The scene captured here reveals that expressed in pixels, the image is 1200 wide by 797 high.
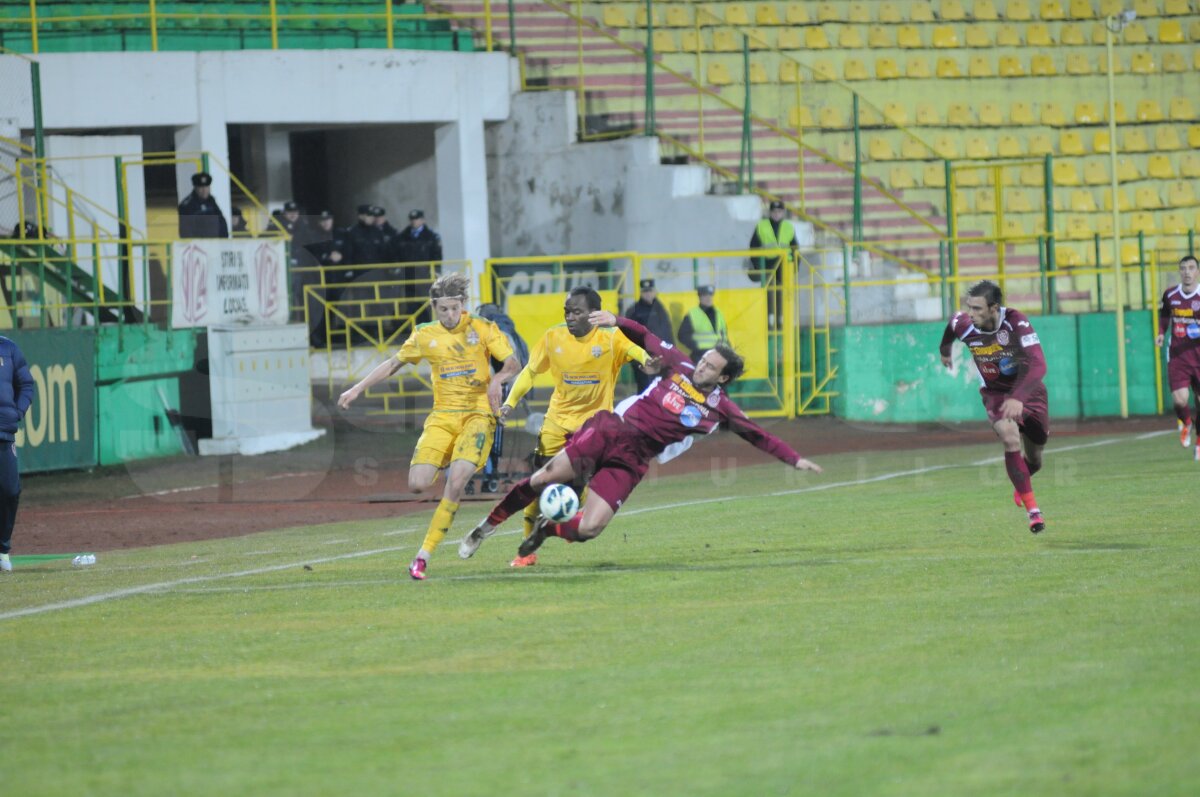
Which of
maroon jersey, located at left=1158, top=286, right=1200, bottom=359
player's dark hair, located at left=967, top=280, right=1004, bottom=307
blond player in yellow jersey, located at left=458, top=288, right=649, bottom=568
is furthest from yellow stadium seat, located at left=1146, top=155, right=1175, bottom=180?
blond player in yellow jersey, located at left=458, top=288, right=649, bottom=568

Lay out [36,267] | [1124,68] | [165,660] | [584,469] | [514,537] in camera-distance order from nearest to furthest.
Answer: [165,660]
[584,469]
[514,537]
[36,267]
[1124,68]

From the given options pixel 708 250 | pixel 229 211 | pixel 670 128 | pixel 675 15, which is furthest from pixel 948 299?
pixel 229 211

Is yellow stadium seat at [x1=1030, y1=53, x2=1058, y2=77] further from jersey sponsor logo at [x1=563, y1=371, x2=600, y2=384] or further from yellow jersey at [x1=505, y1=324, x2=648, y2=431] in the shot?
jersey sponsor logo at [x1=563, y1=371, x2=600, y2=384]

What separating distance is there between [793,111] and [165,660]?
23.4 m

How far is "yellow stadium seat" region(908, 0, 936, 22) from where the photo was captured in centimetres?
3284

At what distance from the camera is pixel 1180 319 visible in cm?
1891

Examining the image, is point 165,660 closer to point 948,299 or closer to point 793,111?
point 948,299

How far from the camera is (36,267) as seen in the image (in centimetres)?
2166

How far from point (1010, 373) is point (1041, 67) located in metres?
21.4

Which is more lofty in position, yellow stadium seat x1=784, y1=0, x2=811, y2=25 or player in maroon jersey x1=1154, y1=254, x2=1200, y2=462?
yellow stadium seat x1=784, y1=0, x2=811, y2=25

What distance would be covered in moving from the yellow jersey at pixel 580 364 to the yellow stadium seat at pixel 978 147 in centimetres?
2039

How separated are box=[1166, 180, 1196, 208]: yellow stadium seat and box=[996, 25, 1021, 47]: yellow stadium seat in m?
4.02

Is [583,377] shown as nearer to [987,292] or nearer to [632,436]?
[632,436]

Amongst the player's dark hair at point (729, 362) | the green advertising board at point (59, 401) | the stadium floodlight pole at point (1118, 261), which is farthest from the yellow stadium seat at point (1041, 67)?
the player's dark hair at point (729, 362)
